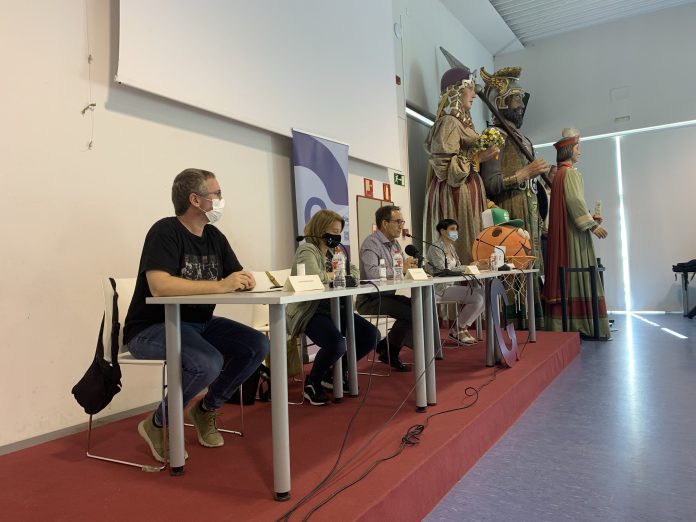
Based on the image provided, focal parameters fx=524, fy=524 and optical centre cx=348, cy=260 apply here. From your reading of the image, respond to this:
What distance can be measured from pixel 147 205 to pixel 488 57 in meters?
6.61

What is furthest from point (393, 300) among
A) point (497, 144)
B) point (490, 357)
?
point (497, 144)

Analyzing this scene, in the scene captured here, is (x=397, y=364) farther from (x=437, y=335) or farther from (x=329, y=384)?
(x=329, y=384)

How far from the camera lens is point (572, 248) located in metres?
4.93

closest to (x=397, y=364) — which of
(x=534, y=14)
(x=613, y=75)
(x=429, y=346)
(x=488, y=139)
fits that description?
(x=429, y=346)

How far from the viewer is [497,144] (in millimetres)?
A: 5133

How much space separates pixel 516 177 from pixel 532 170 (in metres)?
0.17

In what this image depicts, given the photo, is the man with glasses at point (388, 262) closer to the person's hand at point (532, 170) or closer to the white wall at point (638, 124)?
Result: the person's hand at point (532, 170)

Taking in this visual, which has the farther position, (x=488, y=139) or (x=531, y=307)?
(x=488, y=139)

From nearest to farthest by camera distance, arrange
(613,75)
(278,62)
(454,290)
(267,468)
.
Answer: (267,468) < (278,62) < (454,290) < (613,75)

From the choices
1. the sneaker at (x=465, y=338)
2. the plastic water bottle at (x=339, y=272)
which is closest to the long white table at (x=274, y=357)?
the plastic water bottle at (x=339, y=272)

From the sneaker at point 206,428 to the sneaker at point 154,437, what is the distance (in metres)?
0.12

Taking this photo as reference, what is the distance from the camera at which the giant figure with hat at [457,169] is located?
16.6ft

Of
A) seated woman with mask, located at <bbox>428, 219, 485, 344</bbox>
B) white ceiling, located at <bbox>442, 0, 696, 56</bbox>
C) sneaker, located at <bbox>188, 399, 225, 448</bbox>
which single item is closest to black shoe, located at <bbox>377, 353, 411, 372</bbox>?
seated woman with mask, located at <bbox>428, 219, 485, 344</bbox>

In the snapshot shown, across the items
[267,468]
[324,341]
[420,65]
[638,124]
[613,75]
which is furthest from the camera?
[613,75]
